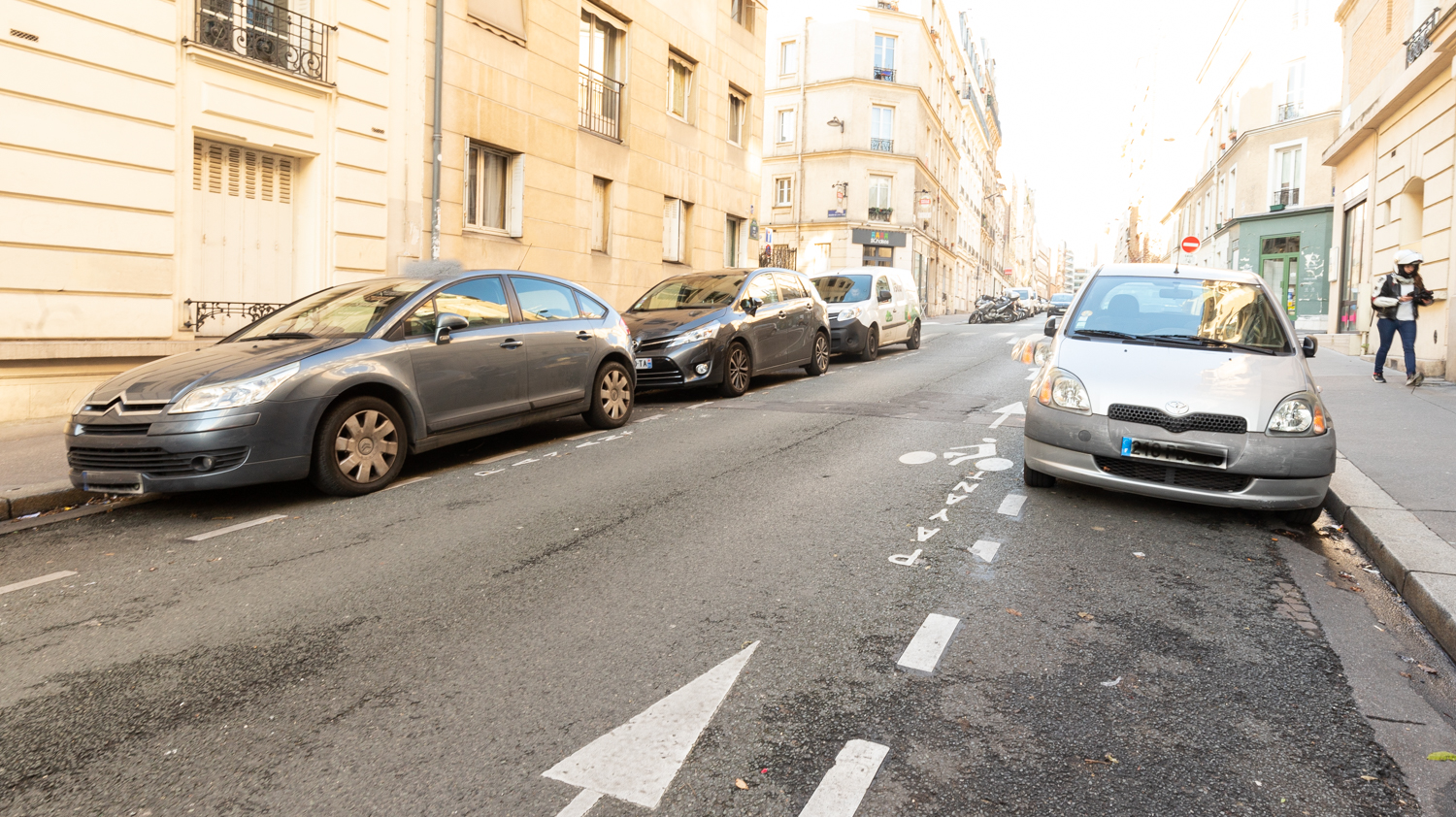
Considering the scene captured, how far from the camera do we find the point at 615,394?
29.7 ft

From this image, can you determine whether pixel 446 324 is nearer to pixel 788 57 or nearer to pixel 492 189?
pixel 492 189

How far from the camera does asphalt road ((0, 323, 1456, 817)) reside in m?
2.60

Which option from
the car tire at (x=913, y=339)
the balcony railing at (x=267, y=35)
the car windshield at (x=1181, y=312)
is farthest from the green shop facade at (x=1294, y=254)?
the balcony railing at (x=267, y=35)

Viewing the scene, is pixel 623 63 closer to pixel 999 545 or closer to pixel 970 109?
pixel 999 545

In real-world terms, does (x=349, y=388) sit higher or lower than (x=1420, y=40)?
lower

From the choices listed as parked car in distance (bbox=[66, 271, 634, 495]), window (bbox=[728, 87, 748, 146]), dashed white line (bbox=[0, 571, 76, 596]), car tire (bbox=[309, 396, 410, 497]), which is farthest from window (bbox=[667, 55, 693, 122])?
dashed white line (bbox=[0, 571, 76, 596])

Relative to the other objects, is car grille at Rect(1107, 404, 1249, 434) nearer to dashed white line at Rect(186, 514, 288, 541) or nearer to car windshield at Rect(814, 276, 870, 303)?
dashed white line at Rect(186, 514, 288, 541)

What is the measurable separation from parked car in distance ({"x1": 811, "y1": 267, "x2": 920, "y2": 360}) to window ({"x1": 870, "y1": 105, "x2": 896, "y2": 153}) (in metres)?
27.5

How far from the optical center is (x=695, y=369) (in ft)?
35.5

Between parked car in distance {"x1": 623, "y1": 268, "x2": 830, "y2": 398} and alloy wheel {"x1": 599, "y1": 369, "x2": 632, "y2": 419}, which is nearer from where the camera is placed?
alloy wheel {"x1": 599, "y1": 369, "x2": 632, "y2": 419}

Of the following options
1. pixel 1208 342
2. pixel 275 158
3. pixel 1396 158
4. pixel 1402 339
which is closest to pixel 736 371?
pixel 1208 342

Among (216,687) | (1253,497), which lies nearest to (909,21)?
(1253,497)

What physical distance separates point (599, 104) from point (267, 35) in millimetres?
7723

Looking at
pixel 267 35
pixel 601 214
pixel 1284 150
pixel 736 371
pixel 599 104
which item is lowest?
pixel 736 371
